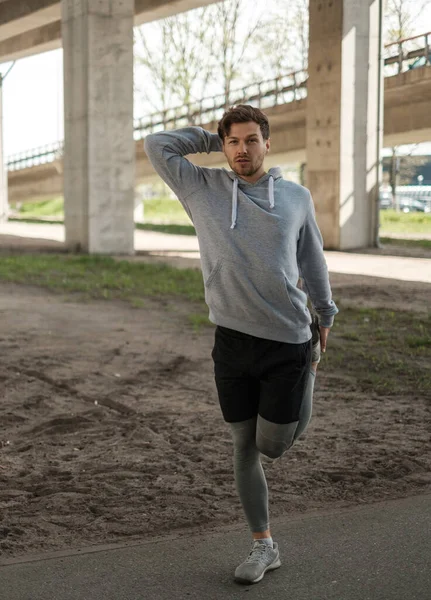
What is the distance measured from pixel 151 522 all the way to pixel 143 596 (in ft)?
3.36

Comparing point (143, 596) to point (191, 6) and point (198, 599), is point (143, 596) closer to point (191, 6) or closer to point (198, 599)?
point (198, 599)

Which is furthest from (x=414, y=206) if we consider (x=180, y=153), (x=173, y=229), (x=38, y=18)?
(x=180, y=153)

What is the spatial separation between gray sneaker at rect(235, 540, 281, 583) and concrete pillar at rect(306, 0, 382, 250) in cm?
2105

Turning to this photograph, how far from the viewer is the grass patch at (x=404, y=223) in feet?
115

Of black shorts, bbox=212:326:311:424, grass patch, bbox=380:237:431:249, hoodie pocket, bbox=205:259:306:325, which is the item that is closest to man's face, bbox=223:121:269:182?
hoodie pocket, bbox=205:259:306:325

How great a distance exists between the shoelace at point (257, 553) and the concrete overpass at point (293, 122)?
25765 millimetres

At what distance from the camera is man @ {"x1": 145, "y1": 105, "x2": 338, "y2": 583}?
4.00 m

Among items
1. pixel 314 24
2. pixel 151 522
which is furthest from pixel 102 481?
pixel 314 24

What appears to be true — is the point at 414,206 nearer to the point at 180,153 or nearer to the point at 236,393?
Result: the point at 180,153

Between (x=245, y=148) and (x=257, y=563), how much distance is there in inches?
70.5

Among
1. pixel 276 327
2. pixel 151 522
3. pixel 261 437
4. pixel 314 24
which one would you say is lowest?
pixel 151 522

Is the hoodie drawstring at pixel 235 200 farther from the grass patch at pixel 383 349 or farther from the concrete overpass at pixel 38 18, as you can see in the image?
the concrete overpass at pixel 38 18

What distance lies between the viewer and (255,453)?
4.21 meters

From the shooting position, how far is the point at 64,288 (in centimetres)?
1562
